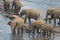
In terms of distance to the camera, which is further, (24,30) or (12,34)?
(24,30)

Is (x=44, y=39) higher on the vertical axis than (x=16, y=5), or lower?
lower

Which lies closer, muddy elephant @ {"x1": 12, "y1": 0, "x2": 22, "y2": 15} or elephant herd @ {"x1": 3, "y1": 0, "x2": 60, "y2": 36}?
elephant herd @ {"x1": 3, "y1": 0, "x2": 60, "y2": 36}

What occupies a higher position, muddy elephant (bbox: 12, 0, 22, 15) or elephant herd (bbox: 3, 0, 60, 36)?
muddy elephant (bbox: 12, 0, 22, 15)

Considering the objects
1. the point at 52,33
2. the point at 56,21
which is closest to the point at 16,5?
the point at 56,21

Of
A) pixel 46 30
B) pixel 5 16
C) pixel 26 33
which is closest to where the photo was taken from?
pixel 46 30

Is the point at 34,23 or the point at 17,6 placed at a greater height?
the point at 17,6

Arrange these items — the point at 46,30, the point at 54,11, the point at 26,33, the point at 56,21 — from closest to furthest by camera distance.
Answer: the point at 46,30 → the point at 26,33 → the point at 54,11 → the point at 56,21

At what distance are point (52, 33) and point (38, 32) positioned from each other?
0.54m

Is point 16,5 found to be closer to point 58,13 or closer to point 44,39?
point 58,13

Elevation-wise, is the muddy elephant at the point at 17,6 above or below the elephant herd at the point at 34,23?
above

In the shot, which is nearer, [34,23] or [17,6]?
[34,23]

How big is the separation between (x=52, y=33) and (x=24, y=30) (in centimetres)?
144

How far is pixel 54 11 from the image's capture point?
1234 cm

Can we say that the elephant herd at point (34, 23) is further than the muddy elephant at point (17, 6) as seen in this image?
No
